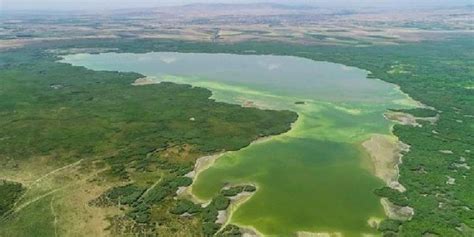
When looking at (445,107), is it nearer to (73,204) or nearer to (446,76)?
(446,76)

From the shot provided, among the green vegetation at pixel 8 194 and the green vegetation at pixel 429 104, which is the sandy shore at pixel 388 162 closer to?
the green vegetation at pixel 429 104

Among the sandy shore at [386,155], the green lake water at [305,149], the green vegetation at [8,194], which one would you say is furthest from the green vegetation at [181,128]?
the green vegetation at [8,194]

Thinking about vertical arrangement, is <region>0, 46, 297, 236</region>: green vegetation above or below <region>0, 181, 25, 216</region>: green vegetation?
above

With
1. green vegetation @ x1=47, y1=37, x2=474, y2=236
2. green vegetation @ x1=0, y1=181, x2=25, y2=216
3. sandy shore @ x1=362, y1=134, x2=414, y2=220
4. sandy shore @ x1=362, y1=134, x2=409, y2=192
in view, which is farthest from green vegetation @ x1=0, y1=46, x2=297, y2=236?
green vegetation @ x1=47, y1=37, x2=474, y2=236

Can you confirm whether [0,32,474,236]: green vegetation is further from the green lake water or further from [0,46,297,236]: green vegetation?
the green lake water

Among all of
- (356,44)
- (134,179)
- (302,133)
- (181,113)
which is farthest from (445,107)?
(356,44)

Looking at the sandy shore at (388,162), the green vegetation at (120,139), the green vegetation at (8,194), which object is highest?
the sandy shore at (388,162)

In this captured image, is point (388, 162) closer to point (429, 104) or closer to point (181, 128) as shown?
point (181, 128)

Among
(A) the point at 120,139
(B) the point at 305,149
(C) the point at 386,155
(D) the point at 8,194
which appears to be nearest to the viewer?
(D) the point at 8,194

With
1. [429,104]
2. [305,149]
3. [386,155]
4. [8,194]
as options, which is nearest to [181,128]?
[305,149]
